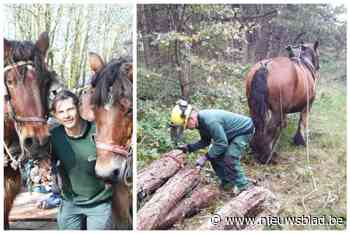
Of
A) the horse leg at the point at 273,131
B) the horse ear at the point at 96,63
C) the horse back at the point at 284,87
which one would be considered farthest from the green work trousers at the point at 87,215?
the horse back at the point at 284,87

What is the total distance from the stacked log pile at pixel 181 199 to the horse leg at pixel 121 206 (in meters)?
0.11

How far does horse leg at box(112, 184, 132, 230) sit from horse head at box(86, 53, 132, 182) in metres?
0.16

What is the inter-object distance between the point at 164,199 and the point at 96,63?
1.29 metres

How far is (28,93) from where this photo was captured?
4.64 metres

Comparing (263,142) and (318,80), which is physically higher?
(318,80)

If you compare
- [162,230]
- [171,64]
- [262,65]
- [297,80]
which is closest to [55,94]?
[171,64]

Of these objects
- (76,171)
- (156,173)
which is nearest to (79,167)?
(76,171)

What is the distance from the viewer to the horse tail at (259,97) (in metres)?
4.70

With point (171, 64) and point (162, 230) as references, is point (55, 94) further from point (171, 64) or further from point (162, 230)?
point (162, 230)

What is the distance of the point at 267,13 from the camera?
470 centimetres

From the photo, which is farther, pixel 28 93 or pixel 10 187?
pixel 10 187

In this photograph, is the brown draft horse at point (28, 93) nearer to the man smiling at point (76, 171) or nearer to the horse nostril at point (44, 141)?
the horse nostril at point (44, 141)

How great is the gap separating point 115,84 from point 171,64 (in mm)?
514

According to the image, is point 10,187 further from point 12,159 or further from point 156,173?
point 156,173
